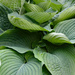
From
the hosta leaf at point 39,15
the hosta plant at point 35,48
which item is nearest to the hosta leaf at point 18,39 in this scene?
the hosta plant at point 35,48

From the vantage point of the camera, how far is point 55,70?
1.65 feet

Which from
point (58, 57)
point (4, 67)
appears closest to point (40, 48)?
point (58, 57)

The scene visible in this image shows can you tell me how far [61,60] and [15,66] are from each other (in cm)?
22

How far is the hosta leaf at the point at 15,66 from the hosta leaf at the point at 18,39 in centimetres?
7

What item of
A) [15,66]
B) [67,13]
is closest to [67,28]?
[67,13]

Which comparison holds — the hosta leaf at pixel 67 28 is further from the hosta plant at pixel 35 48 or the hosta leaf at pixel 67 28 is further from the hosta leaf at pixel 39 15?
the hosta leaf at pixel 39 15

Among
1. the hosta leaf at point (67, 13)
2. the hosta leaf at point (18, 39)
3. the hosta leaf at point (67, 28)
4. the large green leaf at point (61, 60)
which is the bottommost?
the large green leaf at point (61, 60)

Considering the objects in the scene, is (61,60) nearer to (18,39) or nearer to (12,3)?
(18,39)

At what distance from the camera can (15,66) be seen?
1.66 ft

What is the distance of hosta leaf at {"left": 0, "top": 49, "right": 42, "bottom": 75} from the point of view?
0.48m

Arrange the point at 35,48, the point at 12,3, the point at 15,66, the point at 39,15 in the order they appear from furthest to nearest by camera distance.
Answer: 1. the point at 12,3
2. the point at 39,15
3. the point at 35,48
4. the point at 15,66

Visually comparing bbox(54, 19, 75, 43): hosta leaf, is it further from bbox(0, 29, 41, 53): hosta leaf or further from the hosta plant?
bbox(0, 29, 41, 53): hosta leaf

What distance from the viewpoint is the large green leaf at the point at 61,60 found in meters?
0.51

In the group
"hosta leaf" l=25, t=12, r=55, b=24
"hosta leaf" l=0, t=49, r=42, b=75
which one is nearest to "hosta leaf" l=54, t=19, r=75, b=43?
"hosta leaf" l=25, t=12, r=55, b=24
